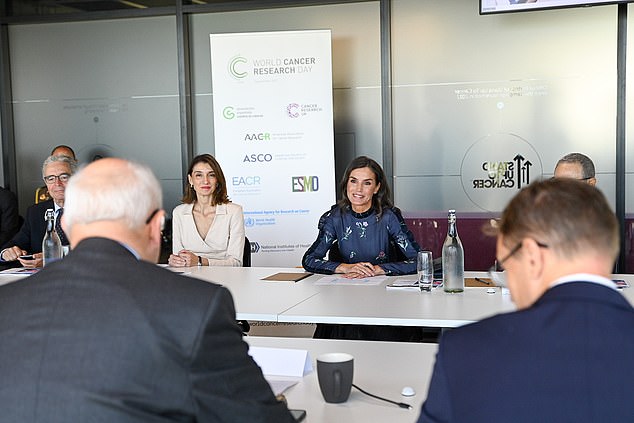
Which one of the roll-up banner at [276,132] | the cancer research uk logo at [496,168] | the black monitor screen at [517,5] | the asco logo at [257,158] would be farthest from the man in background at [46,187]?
the black monitor screen at [517,5]

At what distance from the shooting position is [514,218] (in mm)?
1379

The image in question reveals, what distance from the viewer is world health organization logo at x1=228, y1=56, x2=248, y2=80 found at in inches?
247

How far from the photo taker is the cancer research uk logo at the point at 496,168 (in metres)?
6.13

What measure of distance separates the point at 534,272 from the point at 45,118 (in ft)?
21.3

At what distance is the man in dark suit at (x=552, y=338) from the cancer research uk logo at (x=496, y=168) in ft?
16.0

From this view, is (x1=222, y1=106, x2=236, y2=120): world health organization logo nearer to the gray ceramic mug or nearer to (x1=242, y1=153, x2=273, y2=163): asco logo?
(x1=242, y1=153, x2=273, y2=163): asco logo

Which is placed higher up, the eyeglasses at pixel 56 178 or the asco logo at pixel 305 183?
the eyeglasses at pixel 56 178

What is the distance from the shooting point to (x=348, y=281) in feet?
12.9

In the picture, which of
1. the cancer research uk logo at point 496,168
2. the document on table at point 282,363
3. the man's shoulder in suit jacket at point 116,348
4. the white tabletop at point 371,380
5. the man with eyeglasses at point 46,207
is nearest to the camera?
the man's shoulder in suit jacket at point 116,348

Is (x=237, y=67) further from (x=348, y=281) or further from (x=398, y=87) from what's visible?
(x=348, y=281)

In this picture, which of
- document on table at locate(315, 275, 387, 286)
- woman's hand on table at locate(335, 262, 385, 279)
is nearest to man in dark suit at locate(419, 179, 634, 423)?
document on table at locate(315, 275, 387, 286)

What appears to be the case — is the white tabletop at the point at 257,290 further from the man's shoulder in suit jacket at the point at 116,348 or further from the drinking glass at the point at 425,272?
the man's shoulder in suit jacket at the point at 116,348

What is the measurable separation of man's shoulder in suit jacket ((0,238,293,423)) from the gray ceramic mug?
0.53m

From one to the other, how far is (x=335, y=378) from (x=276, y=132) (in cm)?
439
